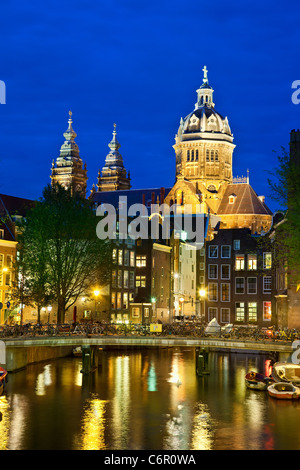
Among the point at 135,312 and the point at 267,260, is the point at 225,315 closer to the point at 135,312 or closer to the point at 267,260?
the point at 267,260

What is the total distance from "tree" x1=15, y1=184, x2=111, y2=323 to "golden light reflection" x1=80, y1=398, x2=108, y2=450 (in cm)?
2513

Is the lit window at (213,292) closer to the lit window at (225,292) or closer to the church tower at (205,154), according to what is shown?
the lit window at (225,292)

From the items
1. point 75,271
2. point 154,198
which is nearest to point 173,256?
point 75,271

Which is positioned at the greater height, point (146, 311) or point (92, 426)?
point (146, 311)

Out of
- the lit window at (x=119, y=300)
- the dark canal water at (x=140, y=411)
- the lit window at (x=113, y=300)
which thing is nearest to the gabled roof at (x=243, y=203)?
the lit window at (x=119, y=300)

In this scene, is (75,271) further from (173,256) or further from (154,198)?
(154,198)

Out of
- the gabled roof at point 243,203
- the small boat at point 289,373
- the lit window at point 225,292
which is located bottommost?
the small boat at point 289,373

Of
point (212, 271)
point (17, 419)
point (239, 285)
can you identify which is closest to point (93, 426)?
point (17, 419)

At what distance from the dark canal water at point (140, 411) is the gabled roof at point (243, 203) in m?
93.0

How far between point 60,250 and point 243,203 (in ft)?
307

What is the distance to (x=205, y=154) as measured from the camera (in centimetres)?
19438

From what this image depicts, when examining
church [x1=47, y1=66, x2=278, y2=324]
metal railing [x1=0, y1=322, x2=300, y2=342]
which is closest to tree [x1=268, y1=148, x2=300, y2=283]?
metal railing [x1=0, y1=322, x2=300, y2=342]

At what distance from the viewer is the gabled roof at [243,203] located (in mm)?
175250

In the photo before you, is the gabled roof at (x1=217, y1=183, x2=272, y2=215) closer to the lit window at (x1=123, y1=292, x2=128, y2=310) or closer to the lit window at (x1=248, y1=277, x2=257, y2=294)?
the lit window at (x1=248, y1=277, x2=257, y2=294)
